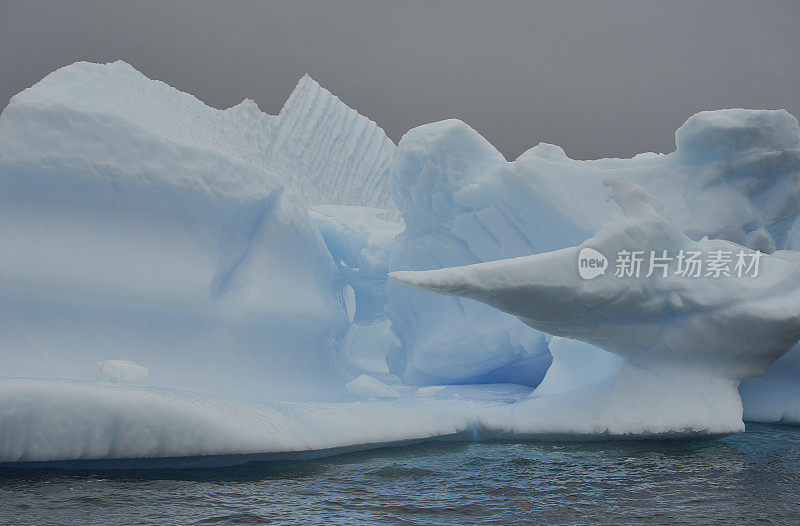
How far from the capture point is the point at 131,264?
598 cm

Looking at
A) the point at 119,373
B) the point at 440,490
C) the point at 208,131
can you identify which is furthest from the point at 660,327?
the point at 208,131

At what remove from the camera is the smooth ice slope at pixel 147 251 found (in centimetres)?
573

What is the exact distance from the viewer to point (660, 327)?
514 cm

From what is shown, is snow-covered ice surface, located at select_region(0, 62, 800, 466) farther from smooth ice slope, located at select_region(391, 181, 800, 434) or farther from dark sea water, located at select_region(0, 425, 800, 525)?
dark sea water, located at select_region(0, 425, 800, 525)

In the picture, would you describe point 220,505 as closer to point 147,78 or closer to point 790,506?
point 790,506

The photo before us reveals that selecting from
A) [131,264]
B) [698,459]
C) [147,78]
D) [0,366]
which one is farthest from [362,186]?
[698,459]

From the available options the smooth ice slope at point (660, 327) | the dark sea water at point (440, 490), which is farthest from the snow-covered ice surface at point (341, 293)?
the dark sea water at point (440, 490)

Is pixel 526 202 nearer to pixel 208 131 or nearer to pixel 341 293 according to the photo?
pixel 341 293

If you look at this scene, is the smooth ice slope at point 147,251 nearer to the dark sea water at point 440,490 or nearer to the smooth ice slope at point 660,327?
the dark sea water at point 440,490

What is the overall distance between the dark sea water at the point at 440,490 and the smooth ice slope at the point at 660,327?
27cm

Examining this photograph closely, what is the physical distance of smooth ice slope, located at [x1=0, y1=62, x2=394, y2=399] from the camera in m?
5.73

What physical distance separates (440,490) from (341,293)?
4.57 meters

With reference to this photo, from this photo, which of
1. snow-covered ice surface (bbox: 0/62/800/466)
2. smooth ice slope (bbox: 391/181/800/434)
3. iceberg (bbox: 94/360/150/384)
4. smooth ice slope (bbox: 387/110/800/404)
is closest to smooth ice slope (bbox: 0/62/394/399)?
snow-covered ice surface (bbox: 0/62/800/466)

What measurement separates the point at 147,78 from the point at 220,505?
4.97m
